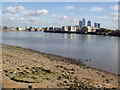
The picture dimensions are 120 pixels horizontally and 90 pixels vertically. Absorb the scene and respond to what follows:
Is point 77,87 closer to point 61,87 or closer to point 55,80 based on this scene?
point 61,87

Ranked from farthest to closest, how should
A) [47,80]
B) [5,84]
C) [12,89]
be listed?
[47,80], [5,84], [12,89]

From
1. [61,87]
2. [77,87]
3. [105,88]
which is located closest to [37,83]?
[61,87]

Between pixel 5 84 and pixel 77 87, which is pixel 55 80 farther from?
pixel 5 84

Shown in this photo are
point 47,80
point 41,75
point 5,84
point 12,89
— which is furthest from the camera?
point 41,75

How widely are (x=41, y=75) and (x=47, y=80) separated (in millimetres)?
1300

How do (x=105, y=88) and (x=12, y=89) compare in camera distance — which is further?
(x=105, y=88)

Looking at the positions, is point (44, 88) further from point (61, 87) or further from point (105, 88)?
point (105, 88)

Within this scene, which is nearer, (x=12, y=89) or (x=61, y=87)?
(x=12, y=89)

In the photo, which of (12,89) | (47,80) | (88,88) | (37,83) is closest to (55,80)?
(47,80)

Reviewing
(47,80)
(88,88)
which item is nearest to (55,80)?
(47,80)

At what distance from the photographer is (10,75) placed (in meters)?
14.6

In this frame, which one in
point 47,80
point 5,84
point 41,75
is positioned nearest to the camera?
point 5,84

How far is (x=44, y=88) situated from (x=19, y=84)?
1.71 m

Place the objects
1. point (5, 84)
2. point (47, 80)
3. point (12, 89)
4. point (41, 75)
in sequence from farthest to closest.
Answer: point (41, 75), point (47, 80), point (5, 84), point (12, 89)
